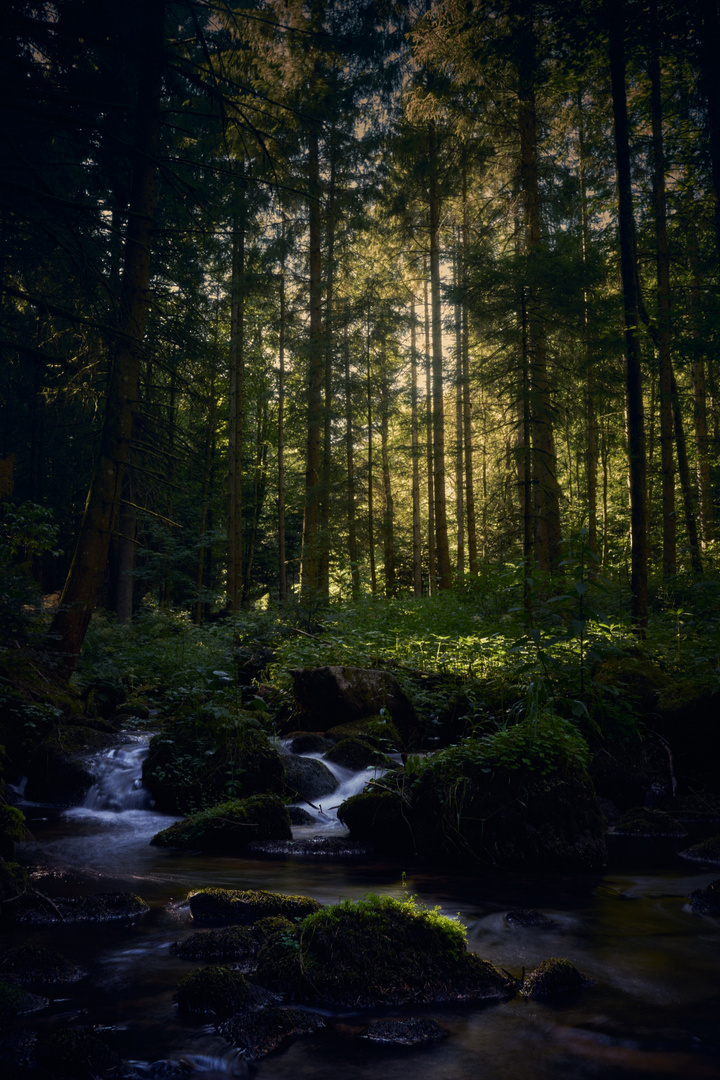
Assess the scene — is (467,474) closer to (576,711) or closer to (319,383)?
(319,383)

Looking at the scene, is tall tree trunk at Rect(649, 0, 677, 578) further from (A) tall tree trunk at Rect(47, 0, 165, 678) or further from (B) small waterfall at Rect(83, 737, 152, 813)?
(B) small waterfall at Rect(83, 737, 152, 813)

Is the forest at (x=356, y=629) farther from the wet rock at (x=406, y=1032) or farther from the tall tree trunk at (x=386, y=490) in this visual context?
the tall tree trunk at (x=386, y=490)

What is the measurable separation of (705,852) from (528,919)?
2.67m

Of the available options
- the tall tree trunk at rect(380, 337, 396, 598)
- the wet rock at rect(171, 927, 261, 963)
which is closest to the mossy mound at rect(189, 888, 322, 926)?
the wet rock at rect(171, 927, 261, 963)

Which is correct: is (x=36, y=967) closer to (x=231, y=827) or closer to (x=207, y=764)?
(x=231, y=827)

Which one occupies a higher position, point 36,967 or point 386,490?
point 386,490

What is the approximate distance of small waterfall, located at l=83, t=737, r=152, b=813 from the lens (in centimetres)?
830

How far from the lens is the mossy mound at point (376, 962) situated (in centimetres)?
341

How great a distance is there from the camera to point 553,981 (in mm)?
3549

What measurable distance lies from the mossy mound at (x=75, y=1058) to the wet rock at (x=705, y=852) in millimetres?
5505

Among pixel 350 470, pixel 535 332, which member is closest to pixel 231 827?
pixel 535 332

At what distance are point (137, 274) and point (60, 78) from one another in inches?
123

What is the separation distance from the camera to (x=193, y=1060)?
115 inches

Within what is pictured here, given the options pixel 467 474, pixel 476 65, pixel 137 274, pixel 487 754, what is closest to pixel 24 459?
pixel 137 274
